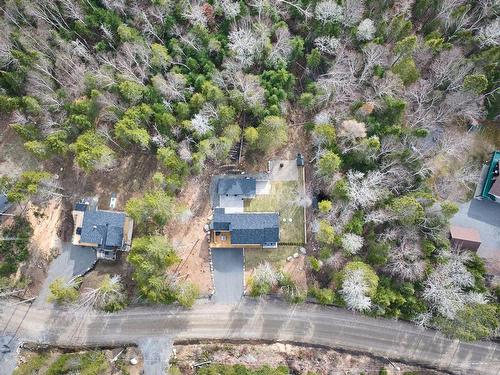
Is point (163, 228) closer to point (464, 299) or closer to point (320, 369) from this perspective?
point (320, 369)

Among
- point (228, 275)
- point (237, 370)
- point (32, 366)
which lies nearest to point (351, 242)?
point (228, 275)

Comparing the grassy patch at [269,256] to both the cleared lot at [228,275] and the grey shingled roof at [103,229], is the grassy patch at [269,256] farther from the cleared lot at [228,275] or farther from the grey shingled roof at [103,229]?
the grey shingled roof at [103,229]

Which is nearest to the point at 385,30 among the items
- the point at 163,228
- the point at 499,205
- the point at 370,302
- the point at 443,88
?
the point at 443,88

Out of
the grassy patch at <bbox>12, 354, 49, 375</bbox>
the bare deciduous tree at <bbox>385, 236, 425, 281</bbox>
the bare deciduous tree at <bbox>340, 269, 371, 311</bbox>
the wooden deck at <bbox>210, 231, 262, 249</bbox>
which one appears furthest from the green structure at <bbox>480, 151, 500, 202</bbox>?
the grassy patch at <bbox>12, 354, 49, 375</bbox>

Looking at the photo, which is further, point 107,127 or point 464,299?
point 107,127

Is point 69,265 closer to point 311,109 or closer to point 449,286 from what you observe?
point 311,109

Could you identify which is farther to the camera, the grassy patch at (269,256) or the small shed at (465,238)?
the grassy patch at (269,256)

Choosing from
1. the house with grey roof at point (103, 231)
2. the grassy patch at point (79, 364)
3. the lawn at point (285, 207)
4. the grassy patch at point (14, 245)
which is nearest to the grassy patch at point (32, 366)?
the grassy patch at point (79, 364)
